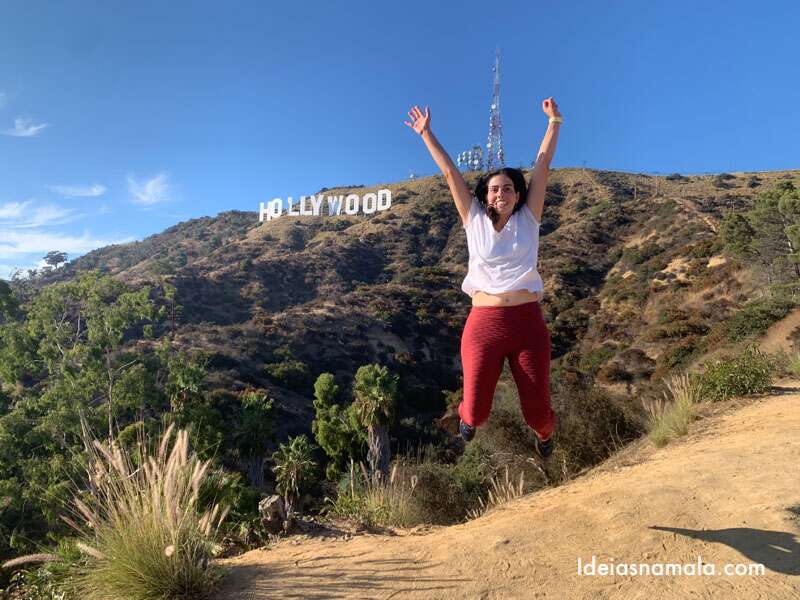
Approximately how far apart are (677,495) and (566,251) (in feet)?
164

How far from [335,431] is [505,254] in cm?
2292

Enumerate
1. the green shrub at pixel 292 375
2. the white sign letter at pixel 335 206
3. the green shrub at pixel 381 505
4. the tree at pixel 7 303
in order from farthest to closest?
the white sign letter at pixel 335 206 < the green shrub at pixel 292 375 < the tree at pixel 7 303 < the green shrub at pixel 381 505

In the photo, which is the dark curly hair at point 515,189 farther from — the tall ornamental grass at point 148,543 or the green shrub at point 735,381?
the green shrub at point 735,381

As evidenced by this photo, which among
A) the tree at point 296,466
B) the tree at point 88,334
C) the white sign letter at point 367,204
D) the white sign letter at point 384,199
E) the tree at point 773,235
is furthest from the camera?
the white sign letter at point 367,204

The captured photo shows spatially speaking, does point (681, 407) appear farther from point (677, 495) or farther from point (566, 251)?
point (566, 251)

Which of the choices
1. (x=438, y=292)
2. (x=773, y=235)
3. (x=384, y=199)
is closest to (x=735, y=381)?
(x=773, y=235)

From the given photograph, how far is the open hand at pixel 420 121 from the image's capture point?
3.90 meters

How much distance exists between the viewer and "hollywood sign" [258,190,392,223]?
80688mm

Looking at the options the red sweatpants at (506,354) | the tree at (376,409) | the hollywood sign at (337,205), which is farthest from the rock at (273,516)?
the hollywood sign at (337,205)

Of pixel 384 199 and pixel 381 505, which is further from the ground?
pixel 384 199

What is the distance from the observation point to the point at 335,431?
24.9 meters

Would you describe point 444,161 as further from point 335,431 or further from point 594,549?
point 335,431

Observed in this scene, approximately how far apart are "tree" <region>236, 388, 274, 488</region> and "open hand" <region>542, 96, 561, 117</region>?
23343 mm

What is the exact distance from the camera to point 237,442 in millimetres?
23984
